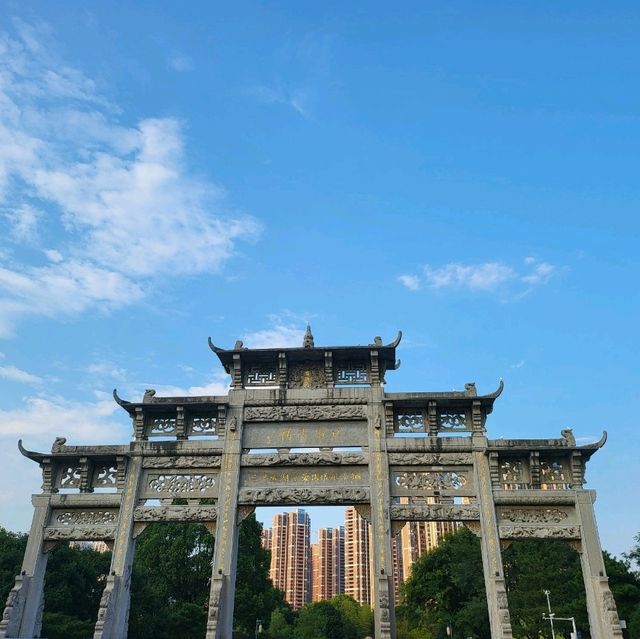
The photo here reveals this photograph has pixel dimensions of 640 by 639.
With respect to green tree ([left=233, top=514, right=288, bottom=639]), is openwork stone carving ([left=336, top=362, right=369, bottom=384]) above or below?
above

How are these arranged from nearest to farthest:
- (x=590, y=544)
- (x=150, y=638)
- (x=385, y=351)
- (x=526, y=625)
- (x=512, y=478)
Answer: (x=590, y=544)
(x=512, y=478)
(x=385, y=351)
(x=150, y=638)
(x=526, y=625)

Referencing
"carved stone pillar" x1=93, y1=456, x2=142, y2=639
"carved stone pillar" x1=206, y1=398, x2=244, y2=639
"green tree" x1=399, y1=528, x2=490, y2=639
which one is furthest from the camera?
"green tree" x1=399, y1=528, x2=490, y2=639

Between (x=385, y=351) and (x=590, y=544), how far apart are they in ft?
18.8

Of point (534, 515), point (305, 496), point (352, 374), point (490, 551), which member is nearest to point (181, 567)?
point (305, 496)

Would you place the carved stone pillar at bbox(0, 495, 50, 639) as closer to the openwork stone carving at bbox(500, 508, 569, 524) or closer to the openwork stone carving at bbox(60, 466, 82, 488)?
the openwork stone carving at bbox(60, 466, 82, 488)

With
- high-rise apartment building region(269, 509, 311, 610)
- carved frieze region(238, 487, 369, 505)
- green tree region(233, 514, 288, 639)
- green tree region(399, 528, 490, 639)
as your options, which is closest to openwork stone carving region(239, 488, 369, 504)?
carved frieze region(238, 487, 369, 505)

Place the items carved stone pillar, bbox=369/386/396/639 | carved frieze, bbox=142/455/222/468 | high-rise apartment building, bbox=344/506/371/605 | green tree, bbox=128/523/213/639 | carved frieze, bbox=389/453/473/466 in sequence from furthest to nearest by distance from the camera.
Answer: high-rise apartment building, bbox=344/506/371/605 → green tree, bbox=128/523/213/639 → carved frieze, bbox=142/455/222/468 → carved frieze, bbox=389/453/473/466 → carved stone pillar, bbox=369/386/396/639

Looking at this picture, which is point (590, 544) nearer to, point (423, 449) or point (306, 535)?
point (423, 449)

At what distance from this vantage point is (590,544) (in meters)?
11.6

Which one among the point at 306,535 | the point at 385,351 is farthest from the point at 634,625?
the point at 306,535

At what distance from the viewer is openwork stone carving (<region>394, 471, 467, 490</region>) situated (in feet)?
40.6

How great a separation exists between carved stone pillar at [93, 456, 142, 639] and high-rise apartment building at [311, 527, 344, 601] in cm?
7539

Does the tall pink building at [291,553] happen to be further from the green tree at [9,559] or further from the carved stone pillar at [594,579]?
the carved stone pillar at [594,579]

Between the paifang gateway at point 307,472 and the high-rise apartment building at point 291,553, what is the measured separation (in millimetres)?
62695
